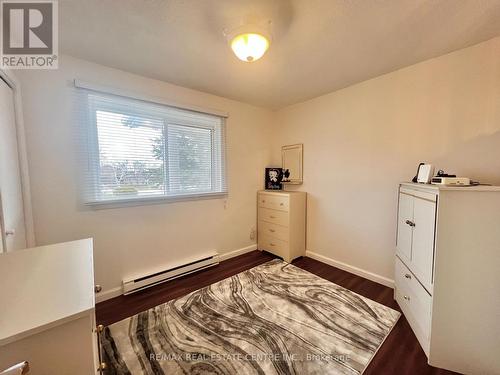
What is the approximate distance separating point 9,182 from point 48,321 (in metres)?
1.39

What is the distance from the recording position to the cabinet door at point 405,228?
1.68 metres

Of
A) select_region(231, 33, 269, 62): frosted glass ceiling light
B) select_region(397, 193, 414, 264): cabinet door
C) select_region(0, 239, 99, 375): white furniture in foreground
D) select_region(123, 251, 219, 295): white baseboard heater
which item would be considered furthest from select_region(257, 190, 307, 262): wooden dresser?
select_region(0, 239, 99, 375): white furniture in foreground

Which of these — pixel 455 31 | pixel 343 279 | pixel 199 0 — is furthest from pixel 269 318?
pixel 455 31

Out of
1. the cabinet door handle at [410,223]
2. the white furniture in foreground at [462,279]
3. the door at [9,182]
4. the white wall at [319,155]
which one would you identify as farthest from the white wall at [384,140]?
the door at [9,182]

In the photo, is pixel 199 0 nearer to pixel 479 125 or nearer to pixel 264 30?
pixel 264 30

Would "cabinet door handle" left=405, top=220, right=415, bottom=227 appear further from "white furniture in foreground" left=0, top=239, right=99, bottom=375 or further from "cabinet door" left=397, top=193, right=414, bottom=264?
"white furniture in foreground" left=0, top=239, right=99, bottom=375

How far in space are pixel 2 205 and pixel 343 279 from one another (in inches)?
119

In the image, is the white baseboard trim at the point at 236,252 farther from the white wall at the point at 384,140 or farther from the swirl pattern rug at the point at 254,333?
the white wall at the point at 384,140

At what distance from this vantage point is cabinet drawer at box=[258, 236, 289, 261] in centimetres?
282

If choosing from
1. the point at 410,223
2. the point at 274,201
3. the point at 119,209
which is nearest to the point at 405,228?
the point at 410,223

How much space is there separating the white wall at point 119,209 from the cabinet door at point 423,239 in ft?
6.77

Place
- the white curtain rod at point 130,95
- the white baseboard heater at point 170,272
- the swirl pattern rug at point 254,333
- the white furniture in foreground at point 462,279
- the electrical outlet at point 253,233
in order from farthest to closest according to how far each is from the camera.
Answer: the electrical outlet at point 253,233 < the white baseboard heater at point 170,272 < the white curtain rod at point 130,95 < the swirl pattern rug at point 254,333 < the white furniture in foreground at point 462,279

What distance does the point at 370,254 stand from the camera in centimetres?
236

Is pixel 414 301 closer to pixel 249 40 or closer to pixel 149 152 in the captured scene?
pixel 249 40
